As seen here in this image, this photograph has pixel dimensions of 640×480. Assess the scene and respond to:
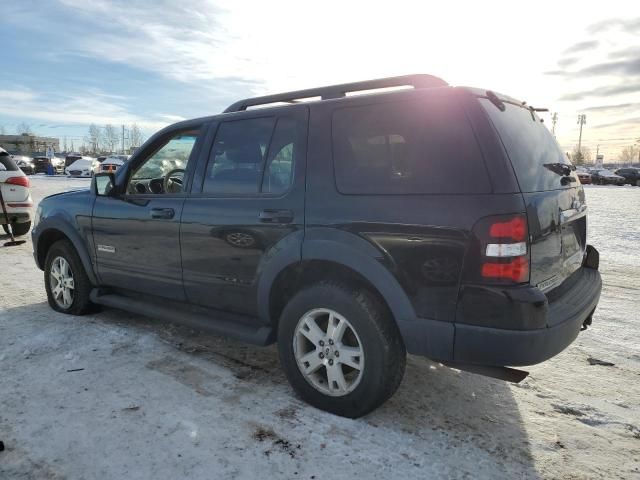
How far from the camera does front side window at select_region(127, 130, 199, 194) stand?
3.91m

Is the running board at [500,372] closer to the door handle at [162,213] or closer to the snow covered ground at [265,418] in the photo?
the snow covered ground at [265,418]

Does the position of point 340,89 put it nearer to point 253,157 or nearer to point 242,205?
point 253,157

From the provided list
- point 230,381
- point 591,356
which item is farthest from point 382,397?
point 591,356

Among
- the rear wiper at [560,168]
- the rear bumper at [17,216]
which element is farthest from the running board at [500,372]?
the rear bumper at [17,216]

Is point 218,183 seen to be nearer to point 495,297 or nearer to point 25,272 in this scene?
point 495,297

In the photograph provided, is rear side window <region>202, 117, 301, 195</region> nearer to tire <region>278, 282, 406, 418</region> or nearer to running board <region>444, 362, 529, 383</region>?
tire <region>278, 282, 406, 418</region>

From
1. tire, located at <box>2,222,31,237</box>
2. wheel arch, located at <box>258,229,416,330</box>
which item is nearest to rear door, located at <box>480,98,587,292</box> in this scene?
wheel arch, located at <box>258,229,416,330</box>

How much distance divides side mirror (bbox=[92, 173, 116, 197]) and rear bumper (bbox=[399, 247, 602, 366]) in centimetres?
293

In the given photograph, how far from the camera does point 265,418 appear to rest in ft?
9.45

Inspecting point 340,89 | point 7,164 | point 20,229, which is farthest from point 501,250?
point 20,229

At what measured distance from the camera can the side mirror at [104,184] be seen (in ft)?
14.0

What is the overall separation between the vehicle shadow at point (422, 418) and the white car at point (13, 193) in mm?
7031

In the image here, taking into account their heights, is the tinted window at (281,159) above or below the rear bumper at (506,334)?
above

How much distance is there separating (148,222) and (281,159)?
1386 millimetres
